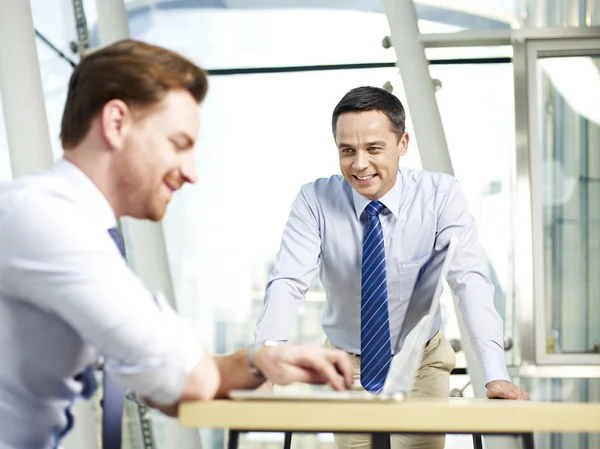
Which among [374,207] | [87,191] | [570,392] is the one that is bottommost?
[570,392]

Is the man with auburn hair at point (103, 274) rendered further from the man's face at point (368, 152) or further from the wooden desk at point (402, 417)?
the man's face at point (368, 152)

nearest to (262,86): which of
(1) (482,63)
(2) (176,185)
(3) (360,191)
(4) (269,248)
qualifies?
(4) (269,248)

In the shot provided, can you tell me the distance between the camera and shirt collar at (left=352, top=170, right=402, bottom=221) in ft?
8.86

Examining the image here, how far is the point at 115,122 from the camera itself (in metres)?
1.20

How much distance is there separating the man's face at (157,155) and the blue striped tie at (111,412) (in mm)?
216

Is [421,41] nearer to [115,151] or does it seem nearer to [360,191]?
[360,191]

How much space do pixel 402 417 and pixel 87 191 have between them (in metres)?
0.55

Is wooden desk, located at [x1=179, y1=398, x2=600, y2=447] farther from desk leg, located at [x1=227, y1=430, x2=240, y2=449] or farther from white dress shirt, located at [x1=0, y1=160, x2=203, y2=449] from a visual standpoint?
desk leg, located at [x1=227, y1=430, x2=240, y2=449]

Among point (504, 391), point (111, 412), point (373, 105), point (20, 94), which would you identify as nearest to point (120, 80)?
point (111, 412)

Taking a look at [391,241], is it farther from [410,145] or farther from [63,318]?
[410,145]

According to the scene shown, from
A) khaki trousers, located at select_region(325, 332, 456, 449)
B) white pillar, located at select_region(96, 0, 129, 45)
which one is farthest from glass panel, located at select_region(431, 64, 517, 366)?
khaki trousers, located at select_region(325, 332, 456, 449)

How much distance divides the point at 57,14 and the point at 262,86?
4.02 ft

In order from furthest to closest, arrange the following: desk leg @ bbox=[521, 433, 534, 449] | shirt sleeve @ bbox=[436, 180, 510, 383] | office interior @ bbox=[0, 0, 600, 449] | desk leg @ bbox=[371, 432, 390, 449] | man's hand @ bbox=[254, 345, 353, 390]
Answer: office interior @ bbox=[0, 0, 600, 449]
shirt sleeve @ bbox=[436, 180, 510, 383]
desk leg @ bbox=[521, 433, 534, 449]
desk leg @ bbox=[371, 432, 390, 449]
man's hand @ bbox=[254, 345, 353, 390]

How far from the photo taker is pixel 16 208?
1088 mm
